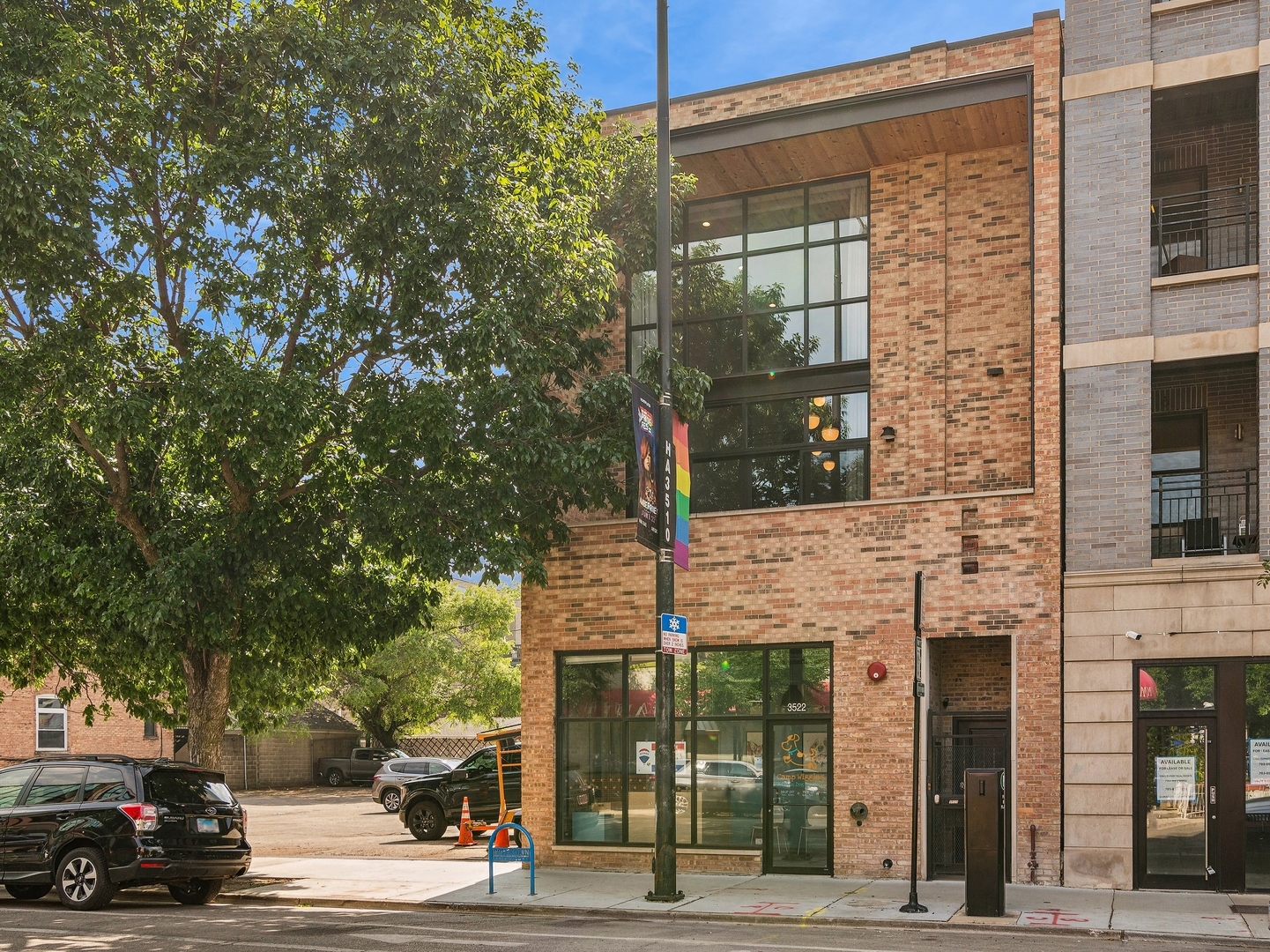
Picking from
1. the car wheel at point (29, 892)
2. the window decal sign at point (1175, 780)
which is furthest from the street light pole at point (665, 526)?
the car wheel at point (29, 892)

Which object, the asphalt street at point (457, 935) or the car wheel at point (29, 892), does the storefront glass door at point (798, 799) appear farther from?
the car wheel at point (29, 892)

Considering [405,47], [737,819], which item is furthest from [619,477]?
[405,47]

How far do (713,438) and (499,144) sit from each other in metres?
5.35

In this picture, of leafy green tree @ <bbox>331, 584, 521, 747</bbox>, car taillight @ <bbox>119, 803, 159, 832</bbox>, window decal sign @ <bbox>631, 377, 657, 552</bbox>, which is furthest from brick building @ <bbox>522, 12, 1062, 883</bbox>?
leafy green tree @ <bbox>331, 584, 521, 747</bbox>

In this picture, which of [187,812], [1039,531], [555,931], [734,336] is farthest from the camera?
[734,336]

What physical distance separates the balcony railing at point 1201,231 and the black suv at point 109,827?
13.9 metres

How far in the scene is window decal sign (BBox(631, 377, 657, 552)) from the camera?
14.3 metres

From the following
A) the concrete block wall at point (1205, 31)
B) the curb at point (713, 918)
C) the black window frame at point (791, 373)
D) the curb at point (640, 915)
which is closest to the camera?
the curb at point (713, 918)

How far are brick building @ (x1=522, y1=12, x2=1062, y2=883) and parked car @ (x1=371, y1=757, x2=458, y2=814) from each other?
46.4ft

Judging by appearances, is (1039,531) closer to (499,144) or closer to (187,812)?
(499,144)

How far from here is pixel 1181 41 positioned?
A: 1638 cm

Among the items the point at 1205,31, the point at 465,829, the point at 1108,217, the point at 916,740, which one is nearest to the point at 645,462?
the point at 916,740

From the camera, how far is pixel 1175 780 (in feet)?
50.1

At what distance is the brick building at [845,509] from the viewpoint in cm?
1647
